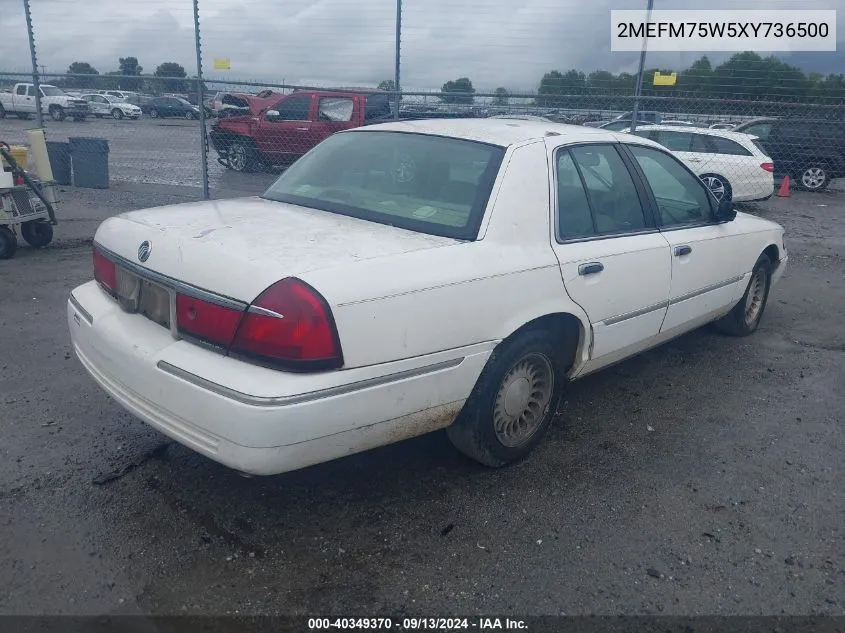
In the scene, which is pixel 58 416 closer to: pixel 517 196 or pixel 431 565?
pixel 431 565

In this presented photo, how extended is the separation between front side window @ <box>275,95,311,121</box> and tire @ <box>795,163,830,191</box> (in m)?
11.7

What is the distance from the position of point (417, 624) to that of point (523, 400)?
130 cm

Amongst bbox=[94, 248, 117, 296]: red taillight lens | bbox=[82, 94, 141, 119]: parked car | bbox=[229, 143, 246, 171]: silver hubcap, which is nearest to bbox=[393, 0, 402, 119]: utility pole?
bbox=[229, 143, 246, 171]: silver hubcap

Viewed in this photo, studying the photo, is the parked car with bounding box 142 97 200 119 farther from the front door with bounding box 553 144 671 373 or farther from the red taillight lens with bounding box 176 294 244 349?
the red taillight lens with bounding box 176 294 244 349

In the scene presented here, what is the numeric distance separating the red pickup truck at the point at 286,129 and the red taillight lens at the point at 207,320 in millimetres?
10076

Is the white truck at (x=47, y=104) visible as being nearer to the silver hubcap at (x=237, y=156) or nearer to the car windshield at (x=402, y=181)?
the silver hubcap at (x=237, y=156)

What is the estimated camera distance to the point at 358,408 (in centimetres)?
263

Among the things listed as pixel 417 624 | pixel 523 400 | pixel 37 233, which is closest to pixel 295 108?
pixel 37 233

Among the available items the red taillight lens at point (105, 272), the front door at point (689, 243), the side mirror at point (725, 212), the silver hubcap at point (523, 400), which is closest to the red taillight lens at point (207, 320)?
the red taillight lens at point (105, 272)

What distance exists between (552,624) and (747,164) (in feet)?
41.4

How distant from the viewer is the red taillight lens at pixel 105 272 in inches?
126

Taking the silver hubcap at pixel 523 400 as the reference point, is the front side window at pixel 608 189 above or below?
above

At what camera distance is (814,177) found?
54.3ft

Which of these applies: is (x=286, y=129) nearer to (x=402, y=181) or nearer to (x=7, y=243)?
(x=7, y=243)
